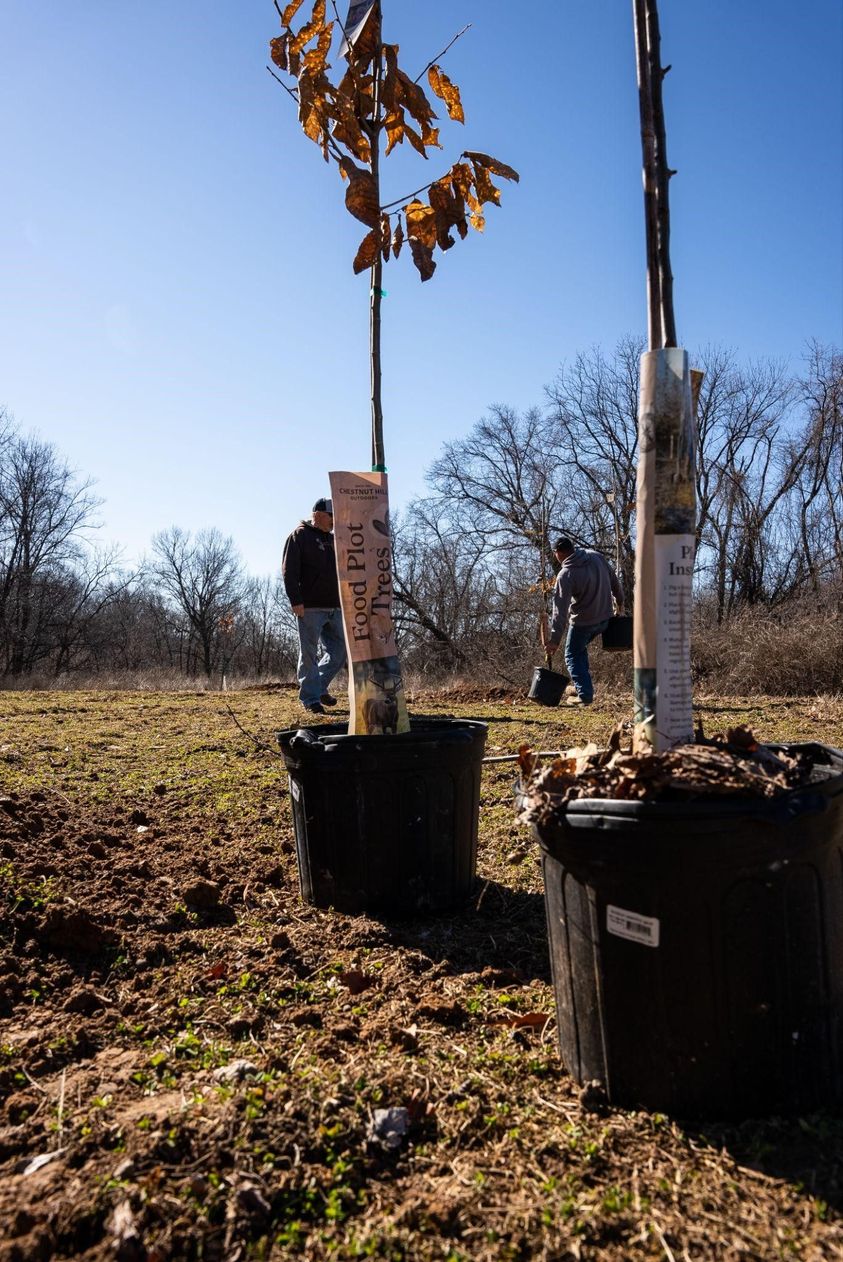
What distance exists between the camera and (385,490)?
321 centimetres

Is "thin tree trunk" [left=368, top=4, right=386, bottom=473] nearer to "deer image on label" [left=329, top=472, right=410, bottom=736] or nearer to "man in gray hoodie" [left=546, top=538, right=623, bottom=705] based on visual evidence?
"deer image on label" [left=329, top=472, right=410, bottom=736]

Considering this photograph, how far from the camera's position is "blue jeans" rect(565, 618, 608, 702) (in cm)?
901

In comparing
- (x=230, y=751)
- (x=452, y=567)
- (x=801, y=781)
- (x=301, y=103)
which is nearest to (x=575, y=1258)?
(x=801, y=781)

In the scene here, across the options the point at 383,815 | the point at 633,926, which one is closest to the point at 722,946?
the point at 633,926

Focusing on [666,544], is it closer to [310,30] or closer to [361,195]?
[361,195]

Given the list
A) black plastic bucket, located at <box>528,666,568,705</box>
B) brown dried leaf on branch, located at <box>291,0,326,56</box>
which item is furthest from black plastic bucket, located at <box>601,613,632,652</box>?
brown dried leaf on branch, located at <box>291,0,326,56</box>

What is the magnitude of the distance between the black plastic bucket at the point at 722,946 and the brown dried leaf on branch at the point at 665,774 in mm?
41

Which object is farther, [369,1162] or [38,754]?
[38,754]

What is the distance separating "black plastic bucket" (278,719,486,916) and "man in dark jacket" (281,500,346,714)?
4794 millimetres

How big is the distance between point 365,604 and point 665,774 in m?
1.66

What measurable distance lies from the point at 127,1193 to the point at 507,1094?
76 centimetres

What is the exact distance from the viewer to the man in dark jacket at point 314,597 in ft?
25.5

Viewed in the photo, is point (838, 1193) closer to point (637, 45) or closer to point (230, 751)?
point (637, 45)

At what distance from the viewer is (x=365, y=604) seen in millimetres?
3121
